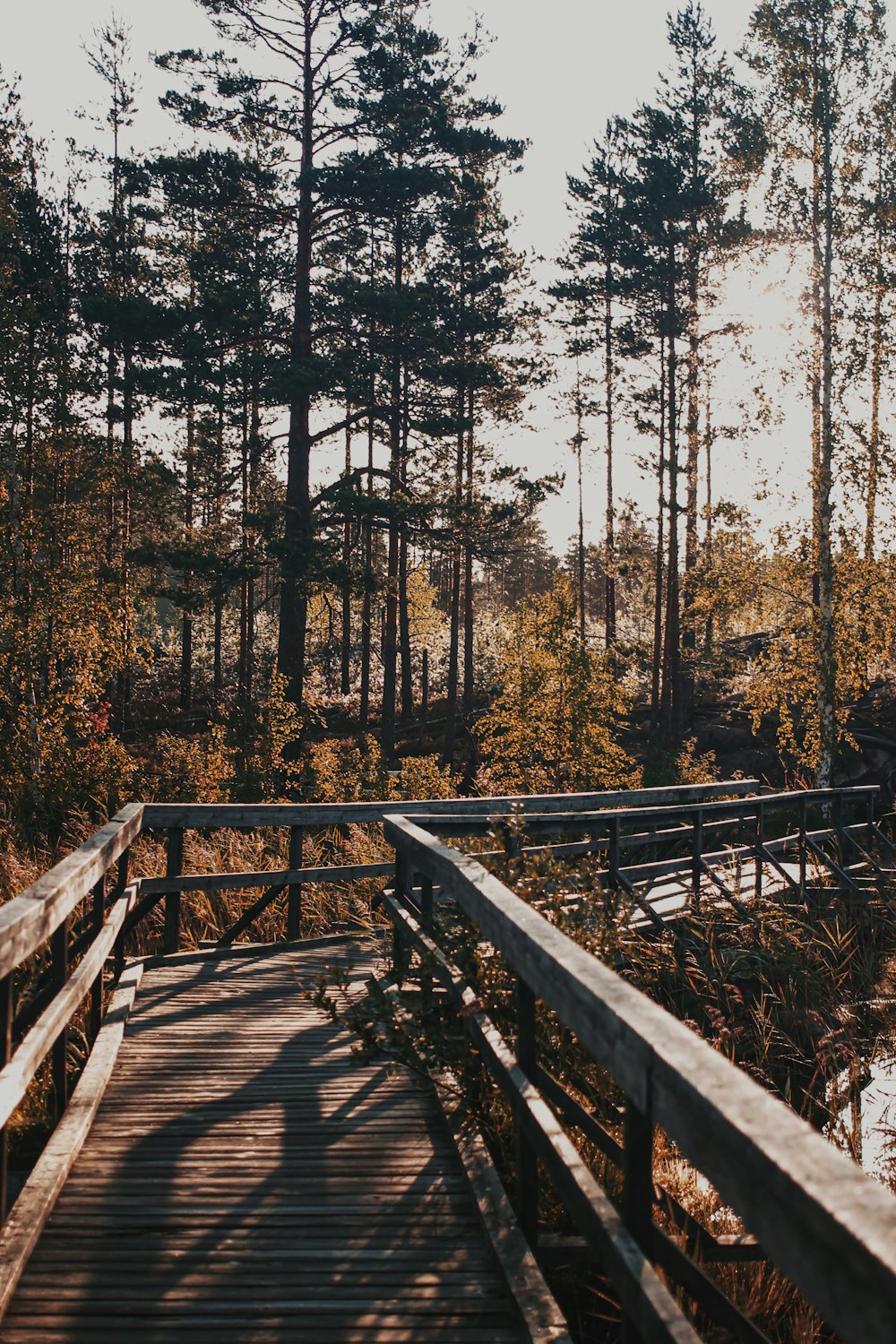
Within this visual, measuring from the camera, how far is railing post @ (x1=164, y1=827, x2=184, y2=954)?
7.02 metres

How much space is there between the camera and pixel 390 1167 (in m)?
3.90

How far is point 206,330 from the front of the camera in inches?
719

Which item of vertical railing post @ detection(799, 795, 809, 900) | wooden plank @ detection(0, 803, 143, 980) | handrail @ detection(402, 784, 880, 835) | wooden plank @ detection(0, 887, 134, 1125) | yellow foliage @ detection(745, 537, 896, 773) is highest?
yellow foliage @ detection(745, 537, 896, 773)

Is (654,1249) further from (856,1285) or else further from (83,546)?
(83,546)

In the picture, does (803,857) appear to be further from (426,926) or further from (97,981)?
(97,981)

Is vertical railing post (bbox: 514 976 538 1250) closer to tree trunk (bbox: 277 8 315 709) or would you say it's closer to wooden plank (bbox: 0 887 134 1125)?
wooden plank (bbox: 0 887 134 1125)

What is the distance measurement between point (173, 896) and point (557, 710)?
10.0 meters

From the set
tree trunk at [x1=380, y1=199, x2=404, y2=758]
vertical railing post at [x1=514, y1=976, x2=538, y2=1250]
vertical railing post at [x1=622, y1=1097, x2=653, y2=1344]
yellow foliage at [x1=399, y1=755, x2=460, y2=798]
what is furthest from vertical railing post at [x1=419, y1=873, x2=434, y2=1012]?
tree trunk at [x1=380, y1=199, x2=404, y2=758]

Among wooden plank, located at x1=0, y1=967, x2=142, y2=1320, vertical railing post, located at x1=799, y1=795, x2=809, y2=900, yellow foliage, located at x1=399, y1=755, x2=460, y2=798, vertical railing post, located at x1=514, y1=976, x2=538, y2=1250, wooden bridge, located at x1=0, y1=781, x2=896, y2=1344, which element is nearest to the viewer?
wooden bridge, located at x1=0, y1=781, x2=896, y2=1344

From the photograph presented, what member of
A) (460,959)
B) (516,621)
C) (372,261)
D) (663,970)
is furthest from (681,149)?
(460,959)

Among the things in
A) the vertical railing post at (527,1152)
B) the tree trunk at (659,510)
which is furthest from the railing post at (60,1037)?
the tree trunk at (659,510)

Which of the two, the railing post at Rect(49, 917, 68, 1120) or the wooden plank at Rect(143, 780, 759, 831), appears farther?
the wooden plank at Rect(143, 780, 759, 831)

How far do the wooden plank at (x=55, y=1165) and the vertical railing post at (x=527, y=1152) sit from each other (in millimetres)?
1502

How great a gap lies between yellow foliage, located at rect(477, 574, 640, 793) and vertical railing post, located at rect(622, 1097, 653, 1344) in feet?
46.3
